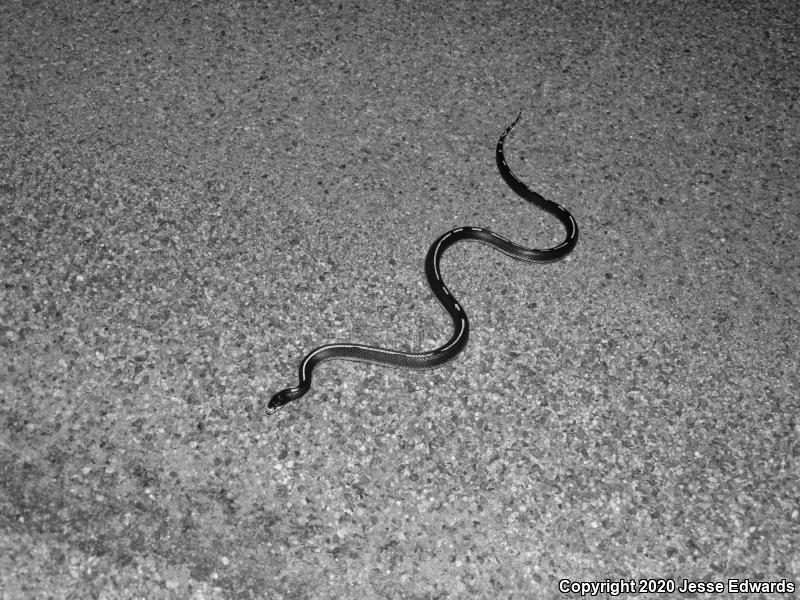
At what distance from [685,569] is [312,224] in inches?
113

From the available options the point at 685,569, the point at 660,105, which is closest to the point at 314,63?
the point at 660,105

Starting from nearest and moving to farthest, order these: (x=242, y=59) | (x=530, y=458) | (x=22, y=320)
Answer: (x=530, y=458) → (x=22, y=320) → (x=242, y=59)

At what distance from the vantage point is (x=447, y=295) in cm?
430

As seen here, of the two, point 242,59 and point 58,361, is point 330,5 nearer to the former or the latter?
point 242,59

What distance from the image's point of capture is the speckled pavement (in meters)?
3.41

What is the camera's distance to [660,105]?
5.62 m
